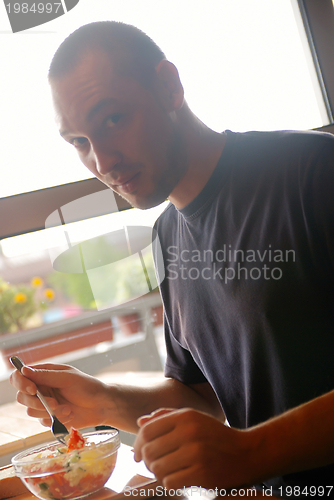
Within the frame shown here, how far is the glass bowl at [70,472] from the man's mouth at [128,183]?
1.82 ft

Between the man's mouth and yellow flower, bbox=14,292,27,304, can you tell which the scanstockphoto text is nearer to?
the man's mouth

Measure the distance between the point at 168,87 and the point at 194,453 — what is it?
0.82 metres

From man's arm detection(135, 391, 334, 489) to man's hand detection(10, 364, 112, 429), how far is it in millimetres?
444

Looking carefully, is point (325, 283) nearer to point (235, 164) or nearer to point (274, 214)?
point (274, 214)

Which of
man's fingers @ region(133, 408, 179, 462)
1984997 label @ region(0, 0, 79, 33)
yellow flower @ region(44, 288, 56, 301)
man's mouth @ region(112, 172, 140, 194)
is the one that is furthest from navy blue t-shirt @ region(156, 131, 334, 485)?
1984997 label @ region(0, 0, 79, 33)

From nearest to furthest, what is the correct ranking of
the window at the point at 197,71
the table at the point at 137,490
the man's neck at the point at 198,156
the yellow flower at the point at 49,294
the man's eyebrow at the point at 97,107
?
1. the table at the point at 137,490
2. the man's eyebrow at the point at 97,107
3. the man's neck at the point at 198,156
4. the window at the point at 197,71
5. the yellow flower at the point at 49,294

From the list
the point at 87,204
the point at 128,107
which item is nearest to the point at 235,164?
the point at 128,107

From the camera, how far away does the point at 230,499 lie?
68 centimetres

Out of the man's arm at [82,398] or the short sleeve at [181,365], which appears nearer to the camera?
the man's arm at [82,398]

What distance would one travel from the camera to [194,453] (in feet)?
1.99

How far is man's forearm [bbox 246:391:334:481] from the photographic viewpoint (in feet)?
2.02

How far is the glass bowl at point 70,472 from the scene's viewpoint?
76 centimetres

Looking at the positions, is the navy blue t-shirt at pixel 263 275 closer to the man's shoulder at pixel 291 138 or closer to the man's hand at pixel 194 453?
the man's shoulder at pixel 291 138

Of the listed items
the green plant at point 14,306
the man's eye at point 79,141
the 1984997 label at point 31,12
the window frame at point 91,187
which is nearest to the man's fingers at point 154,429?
the man's eye at point 79,141
